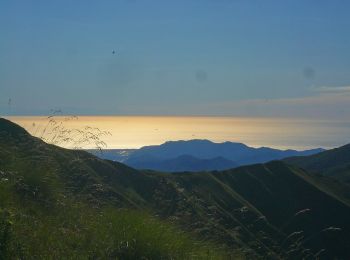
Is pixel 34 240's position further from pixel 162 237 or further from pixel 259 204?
pixel 259 204

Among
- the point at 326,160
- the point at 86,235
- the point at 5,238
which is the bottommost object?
the point at 326,160

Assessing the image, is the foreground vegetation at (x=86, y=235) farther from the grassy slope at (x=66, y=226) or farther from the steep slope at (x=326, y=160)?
the steep slope at (x=326, y=160)

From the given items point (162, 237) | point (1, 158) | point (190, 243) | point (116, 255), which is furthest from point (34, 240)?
point (1, 158)

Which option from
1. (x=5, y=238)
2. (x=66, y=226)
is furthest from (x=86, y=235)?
→ (x=5, y=238)

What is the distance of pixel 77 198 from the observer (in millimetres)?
9789

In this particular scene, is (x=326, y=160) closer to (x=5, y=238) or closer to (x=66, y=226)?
(x=66, y=226)

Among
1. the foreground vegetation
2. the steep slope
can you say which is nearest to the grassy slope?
the foreground vegetation

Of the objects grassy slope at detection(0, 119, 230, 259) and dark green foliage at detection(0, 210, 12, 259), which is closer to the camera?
dark green foliage at detection(0, 210, 12, 259)

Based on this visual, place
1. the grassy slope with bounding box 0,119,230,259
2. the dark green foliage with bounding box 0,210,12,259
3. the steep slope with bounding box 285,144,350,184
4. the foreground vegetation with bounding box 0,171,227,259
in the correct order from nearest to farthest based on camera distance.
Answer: the dark green foliage with bounding box 0,210,12,259, the foreground vegetation with bounding box 0,171,227,259, the grassy slope with bounding box 0,119,230,259, the steep slope with bounding box 285,144,350,184

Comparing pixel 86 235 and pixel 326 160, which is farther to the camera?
pixel 326 160

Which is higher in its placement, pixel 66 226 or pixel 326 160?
pixel 66 226

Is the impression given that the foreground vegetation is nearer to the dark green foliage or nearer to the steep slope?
the dark green foliage

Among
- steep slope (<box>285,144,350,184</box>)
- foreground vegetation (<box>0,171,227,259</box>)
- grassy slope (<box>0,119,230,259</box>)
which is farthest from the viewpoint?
steep slope (<box>285,144,350,184</box>)

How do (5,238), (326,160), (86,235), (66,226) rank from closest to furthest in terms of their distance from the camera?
(5,238)
(86,235)
(66,226)
(326,160)
